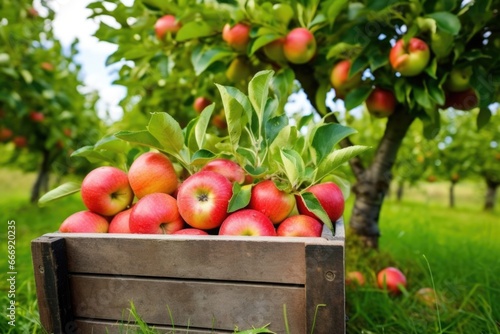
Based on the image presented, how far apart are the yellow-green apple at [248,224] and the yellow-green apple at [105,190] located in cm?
35

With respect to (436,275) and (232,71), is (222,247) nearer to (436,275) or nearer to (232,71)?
(232,71)

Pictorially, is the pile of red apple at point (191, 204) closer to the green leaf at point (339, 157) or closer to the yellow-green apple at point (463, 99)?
the green leaf at point (339, 157)

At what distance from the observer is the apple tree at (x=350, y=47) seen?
1475 mm

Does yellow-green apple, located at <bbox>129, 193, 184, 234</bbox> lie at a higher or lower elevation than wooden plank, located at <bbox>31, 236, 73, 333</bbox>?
higher

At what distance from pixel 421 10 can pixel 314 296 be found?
114 centimetres

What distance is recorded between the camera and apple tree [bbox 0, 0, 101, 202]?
Answer: 3.38 m

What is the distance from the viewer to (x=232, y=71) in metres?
1.81

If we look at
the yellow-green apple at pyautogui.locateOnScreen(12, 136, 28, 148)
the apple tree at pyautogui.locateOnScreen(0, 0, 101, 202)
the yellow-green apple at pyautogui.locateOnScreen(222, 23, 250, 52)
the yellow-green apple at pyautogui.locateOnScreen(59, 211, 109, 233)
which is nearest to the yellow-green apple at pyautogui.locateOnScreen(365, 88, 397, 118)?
the yellow-green apple at pyautogui.locateOnScreen(222, 23, 250, 52)

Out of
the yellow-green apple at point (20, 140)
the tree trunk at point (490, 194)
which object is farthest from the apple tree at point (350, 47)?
the tree trunk at point (490, 194)

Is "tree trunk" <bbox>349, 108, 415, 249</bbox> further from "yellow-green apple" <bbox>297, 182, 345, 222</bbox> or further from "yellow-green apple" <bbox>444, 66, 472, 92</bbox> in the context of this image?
"yellow-green apple" <bbox>297, 182, 345, 222</bbox>

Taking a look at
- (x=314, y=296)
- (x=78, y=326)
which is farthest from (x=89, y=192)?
(x=314, y=296)

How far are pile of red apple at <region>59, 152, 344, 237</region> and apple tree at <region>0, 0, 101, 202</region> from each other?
2.47 meters

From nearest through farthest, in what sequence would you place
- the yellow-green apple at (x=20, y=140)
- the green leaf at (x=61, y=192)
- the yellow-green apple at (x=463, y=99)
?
the green leaf at (x=61, y=192) < the yellow-green apple at (x=463, y=99) < the yellow-green apple at (x=20, y=140)

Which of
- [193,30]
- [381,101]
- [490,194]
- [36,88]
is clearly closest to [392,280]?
[381,101]
